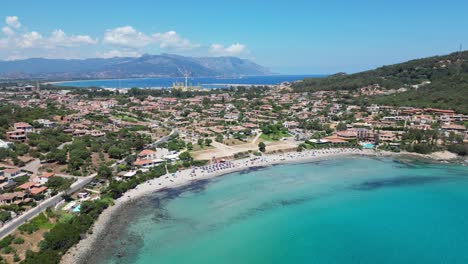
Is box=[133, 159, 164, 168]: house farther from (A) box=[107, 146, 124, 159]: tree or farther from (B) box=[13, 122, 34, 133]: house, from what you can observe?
(B) box=[13, 122, 34, 133]: house

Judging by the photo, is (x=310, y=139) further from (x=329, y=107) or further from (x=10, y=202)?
(x=10, y=202)

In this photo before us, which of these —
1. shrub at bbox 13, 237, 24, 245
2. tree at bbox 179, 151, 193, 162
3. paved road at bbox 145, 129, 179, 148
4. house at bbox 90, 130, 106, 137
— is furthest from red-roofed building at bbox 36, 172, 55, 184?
house at bbox 90, 130, 106, 137

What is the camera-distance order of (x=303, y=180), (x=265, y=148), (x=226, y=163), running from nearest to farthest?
(x=303, y=180) < (x=226, y=163) < (x=265, y=148)

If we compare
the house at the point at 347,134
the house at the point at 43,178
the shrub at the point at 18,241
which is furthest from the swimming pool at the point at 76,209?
Answer: the house at the point at 347,134

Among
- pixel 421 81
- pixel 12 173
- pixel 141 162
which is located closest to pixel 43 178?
pixel 12 173

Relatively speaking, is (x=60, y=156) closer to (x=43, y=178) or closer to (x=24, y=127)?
(x=43, y=178)

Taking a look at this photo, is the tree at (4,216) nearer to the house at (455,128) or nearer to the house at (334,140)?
the house at (334,140)

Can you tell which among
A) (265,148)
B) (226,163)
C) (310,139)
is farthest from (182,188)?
(310,139)
